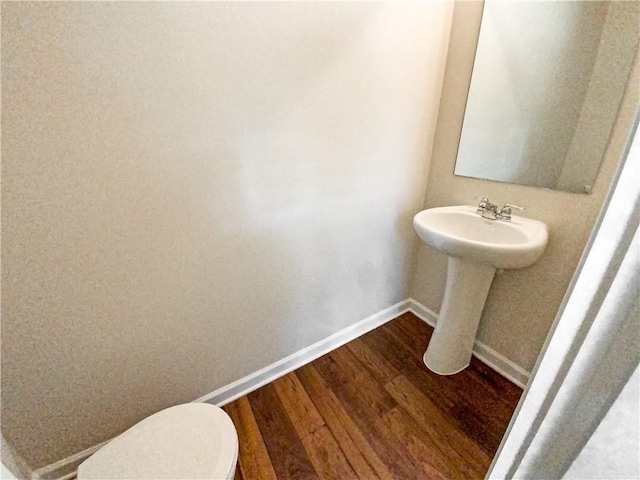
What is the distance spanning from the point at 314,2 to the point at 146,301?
4.02 ft

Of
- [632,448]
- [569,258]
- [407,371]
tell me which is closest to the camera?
[632,448]

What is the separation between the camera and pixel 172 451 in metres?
0.71

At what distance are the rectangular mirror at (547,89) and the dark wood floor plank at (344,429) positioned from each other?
1.33m

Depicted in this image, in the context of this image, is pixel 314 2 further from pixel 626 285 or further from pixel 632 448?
pixel 632 448

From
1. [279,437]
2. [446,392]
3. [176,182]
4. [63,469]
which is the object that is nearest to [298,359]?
[279,437]

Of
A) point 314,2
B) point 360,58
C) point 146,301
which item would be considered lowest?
point 146,301

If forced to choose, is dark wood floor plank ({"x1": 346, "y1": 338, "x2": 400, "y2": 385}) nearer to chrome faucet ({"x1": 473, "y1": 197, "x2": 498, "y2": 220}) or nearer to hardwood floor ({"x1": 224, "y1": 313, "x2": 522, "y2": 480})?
hardwood floor ({"x1": 224, "y1": 313, "x2": 522, "y2": 480})

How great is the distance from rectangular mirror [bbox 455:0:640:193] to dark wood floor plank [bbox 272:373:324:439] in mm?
1417

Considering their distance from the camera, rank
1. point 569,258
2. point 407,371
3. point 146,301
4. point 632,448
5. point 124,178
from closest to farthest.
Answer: point 632,448, point 124,178, point 146,301, point 569,258, point 407,371

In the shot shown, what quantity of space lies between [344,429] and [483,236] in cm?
110

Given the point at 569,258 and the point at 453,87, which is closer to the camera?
the point at 569,258

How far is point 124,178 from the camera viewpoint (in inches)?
28.8

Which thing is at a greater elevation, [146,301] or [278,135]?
[278,135]

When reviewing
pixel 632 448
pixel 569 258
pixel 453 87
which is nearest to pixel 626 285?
pixel 632 448
